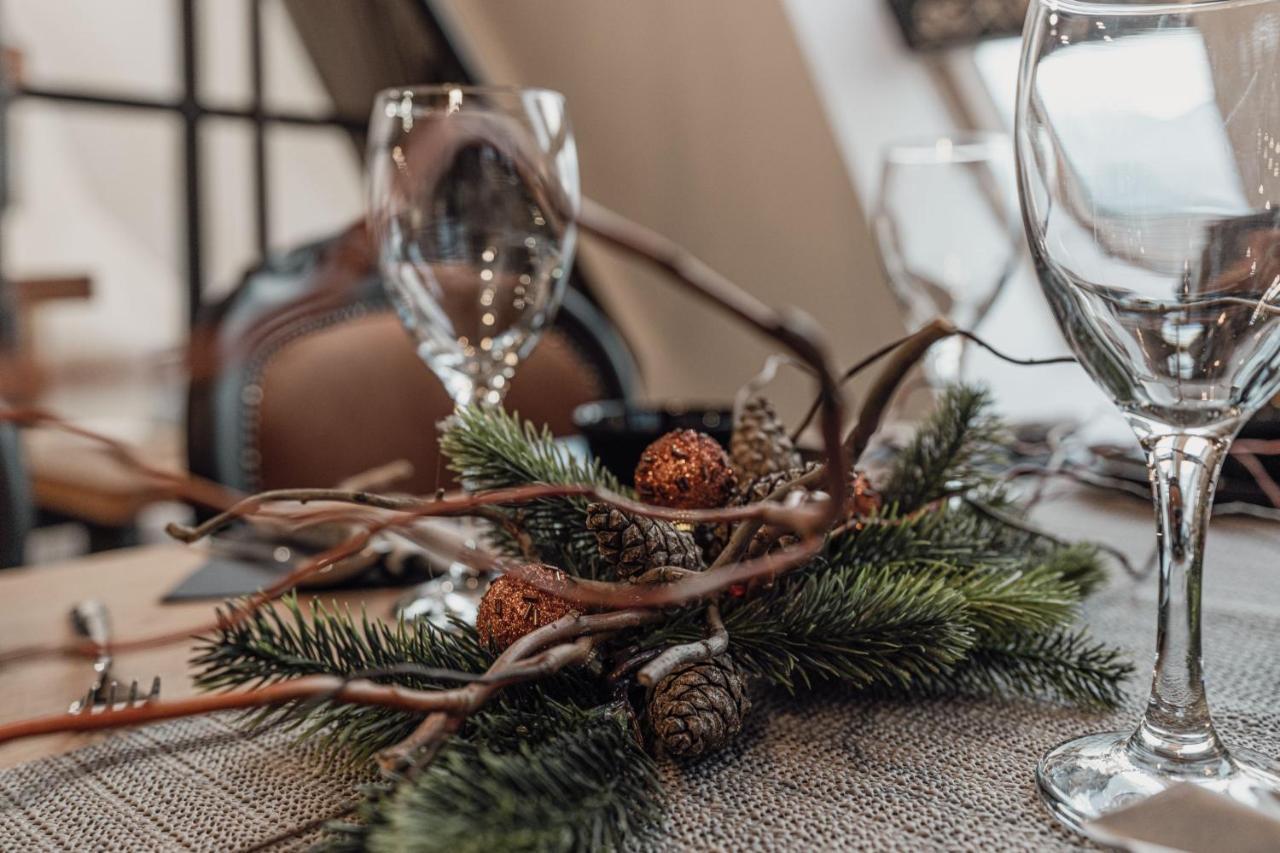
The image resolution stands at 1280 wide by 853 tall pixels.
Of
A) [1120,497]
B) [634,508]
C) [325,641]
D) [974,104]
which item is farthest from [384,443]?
[974,104]

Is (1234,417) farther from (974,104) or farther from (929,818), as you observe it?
(974,104)

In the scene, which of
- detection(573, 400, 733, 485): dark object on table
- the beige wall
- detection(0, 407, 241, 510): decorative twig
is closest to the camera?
detection(0, 407, 241, 510): decorative twig

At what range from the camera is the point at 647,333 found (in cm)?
215

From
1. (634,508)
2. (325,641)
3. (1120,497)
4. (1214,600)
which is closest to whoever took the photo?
(634,508)

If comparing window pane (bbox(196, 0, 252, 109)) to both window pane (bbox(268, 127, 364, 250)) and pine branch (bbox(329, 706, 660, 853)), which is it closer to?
window pane (bbox(268, 127, 364, 250))

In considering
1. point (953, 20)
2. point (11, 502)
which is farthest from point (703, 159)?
point (11, 502)

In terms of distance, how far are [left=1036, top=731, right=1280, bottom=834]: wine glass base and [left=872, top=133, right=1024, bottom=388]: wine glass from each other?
50 cm

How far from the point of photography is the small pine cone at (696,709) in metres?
0.31

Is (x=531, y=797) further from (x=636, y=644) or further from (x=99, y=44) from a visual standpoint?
(x=99, y=44)

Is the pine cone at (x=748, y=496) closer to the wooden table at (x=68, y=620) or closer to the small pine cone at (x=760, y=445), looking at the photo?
the small pine cone at (x=760, y=445)

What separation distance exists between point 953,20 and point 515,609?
1399 millimetres

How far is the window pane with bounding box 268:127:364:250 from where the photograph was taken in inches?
78.3

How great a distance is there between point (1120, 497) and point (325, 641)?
568 millimetres

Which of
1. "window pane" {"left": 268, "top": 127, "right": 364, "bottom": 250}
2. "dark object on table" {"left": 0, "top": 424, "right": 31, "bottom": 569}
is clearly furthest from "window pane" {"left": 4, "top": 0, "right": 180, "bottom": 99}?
"dark object on table" {"left": 0, "top": 424, "right": 31, "bottom": 569}
